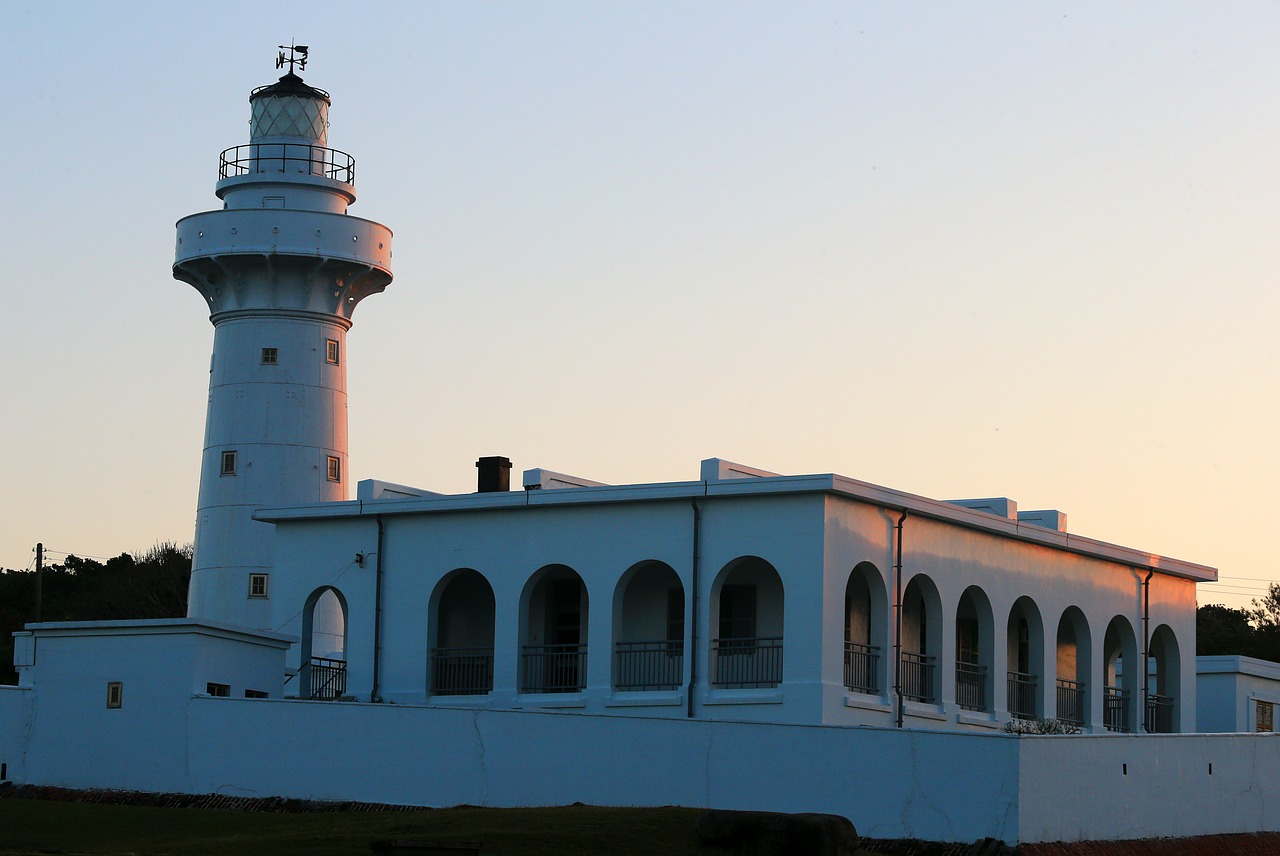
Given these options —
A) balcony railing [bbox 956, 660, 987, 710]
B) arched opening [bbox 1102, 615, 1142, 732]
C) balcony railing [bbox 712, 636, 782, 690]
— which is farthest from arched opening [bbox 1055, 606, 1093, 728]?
balcony railing [bbox 712, 636, 782, 690]

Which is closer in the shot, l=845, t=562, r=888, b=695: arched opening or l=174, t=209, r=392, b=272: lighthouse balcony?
l=845, t=562, r=888, b=695: arched opening

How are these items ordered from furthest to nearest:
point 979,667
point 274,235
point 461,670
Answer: point 274,235 → point 461,670 → point 979,667

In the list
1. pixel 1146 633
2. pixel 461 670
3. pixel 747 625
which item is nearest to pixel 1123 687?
pixel 1146 633

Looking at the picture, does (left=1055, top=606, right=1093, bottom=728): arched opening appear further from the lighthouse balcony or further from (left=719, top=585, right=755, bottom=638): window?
the lighthouse balcony

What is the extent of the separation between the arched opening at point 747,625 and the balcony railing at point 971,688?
3884 mm

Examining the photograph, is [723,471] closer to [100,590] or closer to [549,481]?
A: [549,481]

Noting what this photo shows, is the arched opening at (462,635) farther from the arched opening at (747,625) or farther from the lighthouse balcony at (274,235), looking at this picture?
the lighthouse balcony at (274,235)

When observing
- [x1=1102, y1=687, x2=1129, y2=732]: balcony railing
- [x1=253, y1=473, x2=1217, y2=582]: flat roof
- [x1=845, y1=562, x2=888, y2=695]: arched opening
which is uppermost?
[x1=253, y1=473, x2=1217, y2=582]: flat roof

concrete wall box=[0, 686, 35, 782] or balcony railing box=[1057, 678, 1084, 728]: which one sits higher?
balcony railing box=[1057, 678, 1084, 728]

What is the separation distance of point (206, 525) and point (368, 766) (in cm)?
1582

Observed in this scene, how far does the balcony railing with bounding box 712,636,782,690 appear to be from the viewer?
3209cm

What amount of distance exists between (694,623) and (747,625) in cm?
177

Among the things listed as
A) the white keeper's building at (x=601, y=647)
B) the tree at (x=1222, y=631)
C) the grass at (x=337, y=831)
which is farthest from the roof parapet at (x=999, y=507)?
the tree at (x=1222, y=631)

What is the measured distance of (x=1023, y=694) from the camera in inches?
1443
